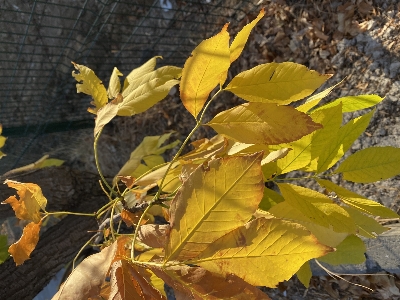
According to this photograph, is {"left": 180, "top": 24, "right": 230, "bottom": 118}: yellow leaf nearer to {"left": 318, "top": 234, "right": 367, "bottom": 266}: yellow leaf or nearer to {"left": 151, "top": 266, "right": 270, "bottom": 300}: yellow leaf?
{"left": 151, "top": 266, "right": 270, "bottom": 300}: yellow leaf

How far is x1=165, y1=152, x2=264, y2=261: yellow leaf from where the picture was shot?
13.7 inches

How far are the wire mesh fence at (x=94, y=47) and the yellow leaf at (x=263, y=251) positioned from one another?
1459 millimetres

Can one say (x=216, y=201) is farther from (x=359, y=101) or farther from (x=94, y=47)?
(x=94, y=47)

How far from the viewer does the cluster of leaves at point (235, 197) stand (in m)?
0.35

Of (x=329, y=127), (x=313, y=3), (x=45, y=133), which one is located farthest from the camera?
(x=45, y=133)

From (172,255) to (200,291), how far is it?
0.14 feet

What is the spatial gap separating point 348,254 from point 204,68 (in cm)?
43

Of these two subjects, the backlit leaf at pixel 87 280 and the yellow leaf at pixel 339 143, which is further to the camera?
the yellow leaf at pixel 339 143

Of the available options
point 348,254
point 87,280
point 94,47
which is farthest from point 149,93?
point 94,47

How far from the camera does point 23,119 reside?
2297 mm

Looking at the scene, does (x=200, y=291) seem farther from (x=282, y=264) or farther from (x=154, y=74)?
(x=154, y=74)

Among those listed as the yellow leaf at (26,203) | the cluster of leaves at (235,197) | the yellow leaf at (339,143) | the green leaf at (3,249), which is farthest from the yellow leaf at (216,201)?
the green leaf at (3,249)

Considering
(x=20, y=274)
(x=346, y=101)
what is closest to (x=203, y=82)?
(x=346, y=101)

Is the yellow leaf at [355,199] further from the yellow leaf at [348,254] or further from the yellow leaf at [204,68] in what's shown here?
the yellow leaf at [204,68]
